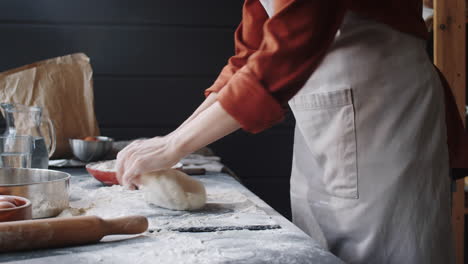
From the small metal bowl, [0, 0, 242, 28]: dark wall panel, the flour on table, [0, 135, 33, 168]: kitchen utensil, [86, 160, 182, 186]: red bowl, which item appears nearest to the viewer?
the flour on table

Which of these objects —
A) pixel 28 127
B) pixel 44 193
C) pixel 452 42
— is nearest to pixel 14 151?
pixel 28 127

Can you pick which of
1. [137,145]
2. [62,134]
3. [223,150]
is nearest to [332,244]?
[137,145]

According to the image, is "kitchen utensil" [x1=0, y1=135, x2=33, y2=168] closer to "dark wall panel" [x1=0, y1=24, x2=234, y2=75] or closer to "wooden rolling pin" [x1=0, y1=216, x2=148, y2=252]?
"wooden rolling pin" [x1=0, y1=216, x2=148, y2=252]

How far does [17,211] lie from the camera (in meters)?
0.73

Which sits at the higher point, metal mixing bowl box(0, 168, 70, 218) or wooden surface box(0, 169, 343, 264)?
metal mixing bowl box(0, 168, 70, 218)

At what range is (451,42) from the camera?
69.8 inches

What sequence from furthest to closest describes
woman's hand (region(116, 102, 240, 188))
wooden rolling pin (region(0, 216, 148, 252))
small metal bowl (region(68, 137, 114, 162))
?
1. small metal bowl (region(68, 137, 114, 162))
2. woman's hand (region(116, 102, 240, 188))
3. wooden rolling pin (region(0, 216, 148, 252))

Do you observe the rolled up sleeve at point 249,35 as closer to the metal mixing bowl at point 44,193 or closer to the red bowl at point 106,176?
the red bowl at point 106,176

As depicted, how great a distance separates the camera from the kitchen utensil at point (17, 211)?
710 millimetres

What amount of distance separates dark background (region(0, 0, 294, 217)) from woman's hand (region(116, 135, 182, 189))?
1.63 metres

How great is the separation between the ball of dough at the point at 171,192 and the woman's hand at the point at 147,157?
57 millimetres

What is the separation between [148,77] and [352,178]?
1.76 metres

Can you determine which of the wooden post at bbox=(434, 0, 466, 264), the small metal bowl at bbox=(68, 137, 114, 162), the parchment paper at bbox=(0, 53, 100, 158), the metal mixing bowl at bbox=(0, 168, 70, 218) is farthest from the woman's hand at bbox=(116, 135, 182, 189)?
the wooden post at bbox=(434, 0, 466, 264)

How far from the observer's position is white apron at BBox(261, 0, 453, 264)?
89 centimetres
